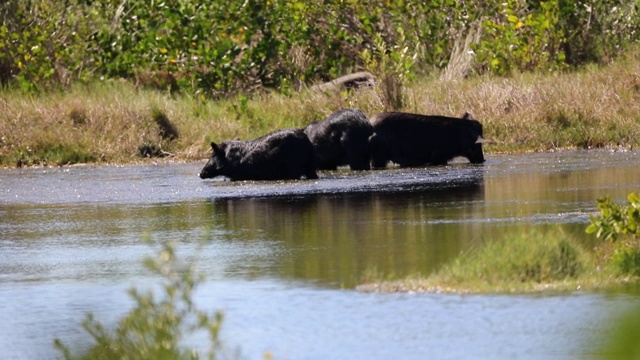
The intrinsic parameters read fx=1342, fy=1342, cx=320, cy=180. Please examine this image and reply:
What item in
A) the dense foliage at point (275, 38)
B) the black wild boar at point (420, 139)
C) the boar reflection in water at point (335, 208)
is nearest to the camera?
the boar reflection in water at point (335, 208)

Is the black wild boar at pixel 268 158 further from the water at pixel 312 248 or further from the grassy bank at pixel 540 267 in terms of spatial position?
the grassy bank at pixel 540 267

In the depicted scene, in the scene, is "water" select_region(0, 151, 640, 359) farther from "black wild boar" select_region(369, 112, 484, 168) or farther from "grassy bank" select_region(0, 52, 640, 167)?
"grassy bank" select_region(0, 52, 640, 167)

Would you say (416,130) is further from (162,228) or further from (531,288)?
(531,288)

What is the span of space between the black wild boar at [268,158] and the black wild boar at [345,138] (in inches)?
29.7

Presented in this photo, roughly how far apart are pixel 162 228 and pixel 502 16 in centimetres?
1569

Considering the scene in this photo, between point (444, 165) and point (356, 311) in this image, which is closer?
point (356, 311)

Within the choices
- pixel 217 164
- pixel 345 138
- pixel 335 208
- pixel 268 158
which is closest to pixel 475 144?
pixel 345 138

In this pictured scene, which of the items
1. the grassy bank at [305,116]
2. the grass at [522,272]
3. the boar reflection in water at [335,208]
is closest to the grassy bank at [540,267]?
the grass at [522,272]

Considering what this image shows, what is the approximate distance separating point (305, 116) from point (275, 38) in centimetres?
374

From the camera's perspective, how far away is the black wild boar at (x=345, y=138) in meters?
19.9

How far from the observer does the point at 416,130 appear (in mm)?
20234

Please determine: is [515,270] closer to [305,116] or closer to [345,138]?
[345,138]

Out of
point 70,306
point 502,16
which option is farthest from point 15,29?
point 70,306

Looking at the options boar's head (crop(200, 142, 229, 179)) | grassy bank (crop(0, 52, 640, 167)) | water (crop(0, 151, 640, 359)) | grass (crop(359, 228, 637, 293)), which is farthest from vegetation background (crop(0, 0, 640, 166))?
grass (crop(359, 228, 637, 293))
